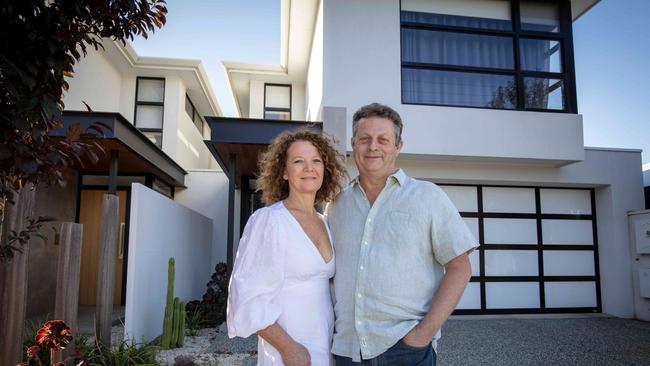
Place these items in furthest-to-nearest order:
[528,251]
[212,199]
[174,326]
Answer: [212,199] < [528,251] < [174,326]

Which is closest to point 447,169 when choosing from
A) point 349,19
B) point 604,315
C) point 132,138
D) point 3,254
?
point 349,19

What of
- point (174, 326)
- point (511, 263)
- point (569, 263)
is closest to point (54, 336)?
point (174, 326)

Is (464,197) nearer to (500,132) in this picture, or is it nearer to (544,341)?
(500,132)

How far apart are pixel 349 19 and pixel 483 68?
253 centimetres

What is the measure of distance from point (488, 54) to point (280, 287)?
7362 millimetres

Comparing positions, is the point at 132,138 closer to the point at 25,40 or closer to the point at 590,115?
the point at 25,40

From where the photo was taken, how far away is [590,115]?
345 inches

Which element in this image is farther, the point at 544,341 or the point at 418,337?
the point at 544,341

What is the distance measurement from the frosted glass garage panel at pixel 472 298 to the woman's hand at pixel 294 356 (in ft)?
22.7

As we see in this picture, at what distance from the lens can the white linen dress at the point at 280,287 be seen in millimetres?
1794

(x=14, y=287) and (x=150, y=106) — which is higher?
(x=150, y=106)

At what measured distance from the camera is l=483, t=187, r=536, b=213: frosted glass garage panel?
839 cm

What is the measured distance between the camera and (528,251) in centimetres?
838

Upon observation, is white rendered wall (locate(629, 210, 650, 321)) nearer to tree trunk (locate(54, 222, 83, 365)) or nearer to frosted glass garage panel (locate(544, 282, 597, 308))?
frosted glass garage panel (locate(544, 282, 597, 308))
